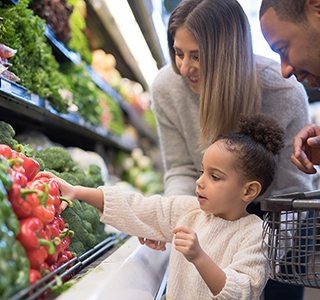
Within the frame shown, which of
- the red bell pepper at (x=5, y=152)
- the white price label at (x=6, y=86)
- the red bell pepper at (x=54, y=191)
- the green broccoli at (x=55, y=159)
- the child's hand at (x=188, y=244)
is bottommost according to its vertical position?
the child's hand at (x=188, y=244)

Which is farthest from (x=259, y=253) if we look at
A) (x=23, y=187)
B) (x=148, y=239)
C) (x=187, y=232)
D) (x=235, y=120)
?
(x=23, y=187)

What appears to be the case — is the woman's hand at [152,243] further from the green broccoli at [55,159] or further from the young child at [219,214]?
the green broccoli at [55,159]

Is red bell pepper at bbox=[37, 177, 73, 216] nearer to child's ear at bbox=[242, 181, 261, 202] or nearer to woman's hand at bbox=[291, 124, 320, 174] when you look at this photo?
child's ear at bbox=[242, 181, 261, 202]

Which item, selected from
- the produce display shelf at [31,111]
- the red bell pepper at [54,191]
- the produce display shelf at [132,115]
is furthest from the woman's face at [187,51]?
the produce display shelf at [132,115]

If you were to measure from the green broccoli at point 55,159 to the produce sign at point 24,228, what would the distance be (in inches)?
30.8

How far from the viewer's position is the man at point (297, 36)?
139 centimetres

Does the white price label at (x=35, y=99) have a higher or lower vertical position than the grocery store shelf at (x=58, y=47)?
lower

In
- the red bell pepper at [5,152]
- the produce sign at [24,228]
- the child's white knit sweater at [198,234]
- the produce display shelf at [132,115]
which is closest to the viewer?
the produce sign at [24,228]

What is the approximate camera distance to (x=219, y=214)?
1688 mm

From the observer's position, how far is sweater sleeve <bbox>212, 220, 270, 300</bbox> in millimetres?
1370

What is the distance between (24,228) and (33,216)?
105 mm

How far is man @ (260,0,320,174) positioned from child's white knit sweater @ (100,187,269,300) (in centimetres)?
41

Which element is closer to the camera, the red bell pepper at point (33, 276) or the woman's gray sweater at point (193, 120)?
the red bell pepper at point (33, 276)

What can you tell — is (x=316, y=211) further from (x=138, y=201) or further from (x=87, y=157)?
(x=87, y=157)
